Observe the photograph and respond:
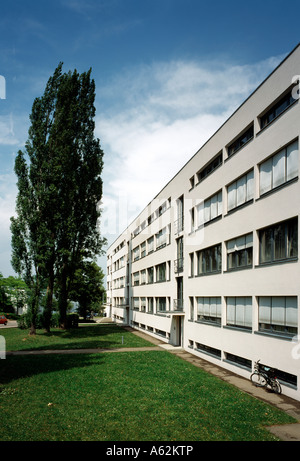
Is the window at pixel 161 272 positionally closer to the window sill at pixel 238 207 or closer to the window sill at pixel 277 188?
the window sill at pixel 238 207

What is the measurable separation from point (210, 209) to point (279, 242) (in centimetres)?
807

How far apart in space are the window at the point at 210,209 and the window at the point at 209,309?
480 centimetres

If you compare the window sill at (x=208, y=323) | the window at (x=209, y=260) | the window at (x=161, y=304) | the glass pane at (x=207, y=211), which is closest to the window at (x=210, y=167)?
the glass pane at (x=207, y=211)

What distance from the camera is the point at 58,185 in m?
31.3

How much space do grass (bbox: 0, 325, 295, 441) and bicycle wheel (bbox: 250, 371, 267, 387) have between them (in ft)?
4.14

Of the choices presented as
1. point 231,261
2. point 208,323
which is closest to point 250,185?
point 231,261

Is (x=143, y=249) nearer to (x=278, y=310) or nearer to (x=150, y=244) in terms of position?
(x=150, y=244)

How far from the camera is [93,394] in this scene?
13.1m

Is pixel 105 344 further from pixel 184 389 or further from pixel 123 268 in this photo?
pixel 123 268

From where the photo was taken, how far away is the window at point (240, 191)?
1721 centimetres

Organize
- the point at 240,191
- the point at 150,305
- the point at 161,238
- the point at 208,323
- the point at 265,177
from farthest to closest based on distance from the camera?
1. the point at 150,305
2. the point at 161,238
3. the point at 208,323
4. the point at 240,191
5. the point at 265,177

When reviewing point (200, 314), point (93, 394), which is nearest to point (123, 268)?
point (200, 314)

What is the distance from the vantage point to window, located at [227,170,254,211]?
17.2m
